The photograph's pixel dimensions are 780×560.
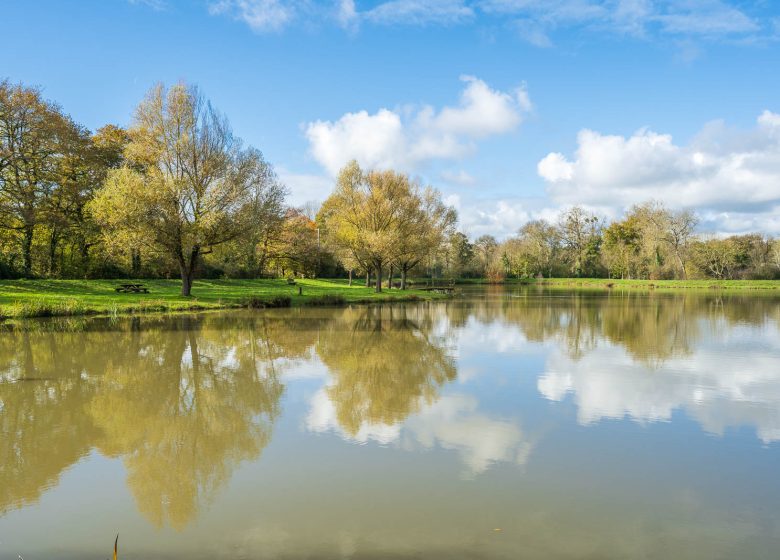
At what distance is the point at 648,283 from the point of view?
70.2 metres

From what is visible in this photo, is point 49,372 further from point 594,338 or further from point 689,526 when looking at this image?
point 594,338

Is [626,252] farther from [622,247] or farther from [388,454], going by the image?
[388,454]

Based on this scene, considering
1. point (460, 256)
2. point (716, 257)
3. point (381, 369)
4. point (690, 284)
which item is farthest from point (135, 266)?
point (716, 257)

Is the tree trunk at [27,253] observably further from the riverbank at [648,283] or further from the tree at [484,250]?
the tree at [484,250]

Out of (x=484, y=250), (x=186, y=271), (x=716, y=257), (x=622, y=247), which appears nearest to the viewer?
(x=186, y=271)

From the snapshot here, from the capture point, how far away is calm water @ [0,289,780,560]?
15.8ft

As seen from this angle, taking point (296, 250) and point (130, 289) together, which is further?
point (296, 250)

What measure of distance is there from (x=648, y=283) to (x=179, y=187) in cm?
6251

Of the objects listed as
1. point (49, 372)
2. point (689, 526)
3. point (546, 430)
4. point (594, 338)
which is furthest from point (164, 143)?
point (689, 526)

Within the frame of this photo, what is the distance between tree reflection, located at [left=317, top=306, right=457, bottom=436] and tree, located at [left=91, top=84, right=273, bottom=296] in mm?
10257

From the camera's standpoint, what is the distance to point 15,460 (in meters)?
6.74

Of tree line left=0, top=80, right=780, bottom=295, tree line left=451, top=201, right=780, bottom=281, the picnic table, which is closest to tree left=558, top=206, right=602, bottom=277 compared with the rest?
tree line left=451, top=201, right=780, bottom=281

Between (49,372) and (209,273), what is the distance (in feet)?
120

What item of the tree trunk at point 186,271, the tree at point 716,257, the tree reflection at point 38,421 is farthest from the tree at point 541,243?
the tree reflection at point 38,421
